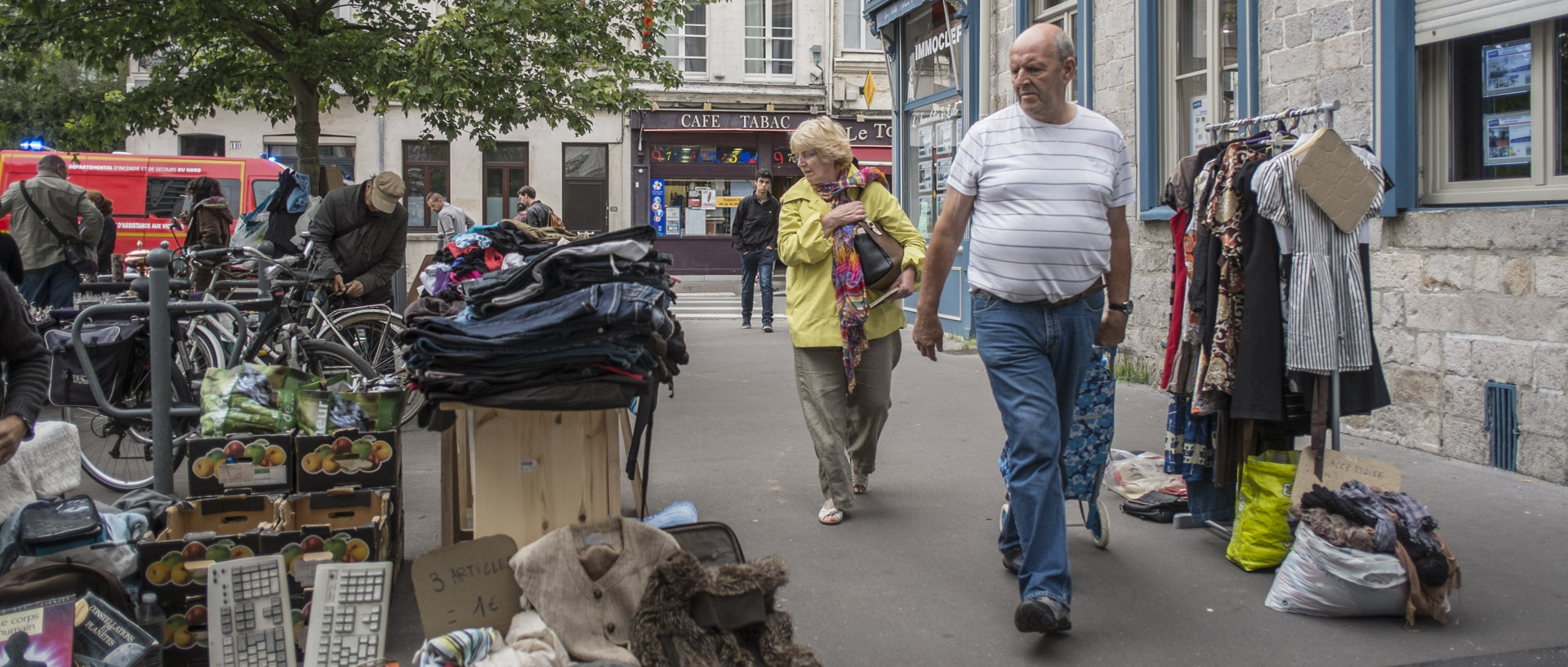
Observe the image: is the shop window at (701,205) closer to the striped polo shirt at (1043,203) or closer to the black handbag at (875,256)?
the black handbag at (875,256)

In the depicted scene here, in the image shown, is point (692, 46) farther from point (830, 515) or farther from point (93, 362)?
point (830, 515)

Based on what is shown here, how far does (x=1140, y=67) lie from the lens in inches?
349

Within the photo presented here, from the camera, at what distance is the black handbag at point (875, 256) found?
5.18 metres

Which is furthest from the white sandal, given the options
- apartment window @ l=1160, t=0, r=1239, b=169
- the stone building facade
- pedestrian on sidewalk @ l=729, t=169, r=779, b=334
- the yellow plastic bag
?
pedestrian on sidewalk @ l=729, t=169, r=779, b=334

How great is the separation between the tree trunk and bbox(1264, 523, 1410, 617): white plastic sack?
1057cm

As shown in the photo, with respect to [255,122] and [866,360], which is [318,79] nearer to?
[866,360]

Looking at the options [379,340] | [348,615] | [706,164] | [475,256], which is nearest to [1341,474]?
[475,256]

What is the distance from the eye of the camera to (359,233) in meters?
7.94

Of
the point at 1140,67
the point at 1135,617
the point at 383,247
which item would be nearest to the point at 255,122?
the point at 383,247

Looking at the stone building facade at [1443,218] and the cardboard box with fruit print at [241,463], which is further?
the stone building facade at [1443,218]

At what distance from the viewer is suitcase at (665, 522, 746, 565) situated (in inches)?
148

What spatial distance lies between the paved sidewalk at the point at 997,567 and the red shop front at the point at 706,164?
19670 millimetres

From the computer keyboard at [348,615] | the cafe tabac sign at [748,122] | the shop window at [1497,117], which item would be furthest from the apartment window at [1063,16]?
the cafe tabac sign at [748,122]

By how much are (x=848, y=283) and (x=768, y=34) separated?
2307 cm
